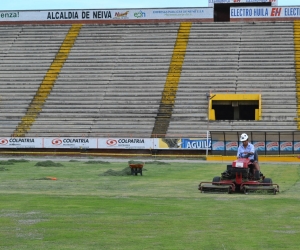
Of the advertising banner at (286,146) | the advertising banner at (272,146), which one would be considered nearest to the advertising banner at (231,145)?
the advertising banner at (272,146)

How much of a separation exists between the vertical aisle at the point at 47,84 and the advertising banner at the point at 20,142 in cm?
184

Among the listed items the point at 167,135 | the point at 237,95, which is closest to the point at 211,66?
the point at 237,95

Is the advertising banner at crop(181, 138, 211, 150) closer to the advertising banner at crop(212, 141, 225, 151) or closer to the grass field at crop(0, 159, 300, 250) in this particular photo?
the advertising banner at crop(212, 141, 225, 151)

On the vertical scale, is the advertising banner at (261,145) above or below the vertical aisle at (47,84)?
below

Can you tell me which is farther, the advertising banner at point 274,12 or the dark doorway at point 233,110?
the advertising banner at point 274,12

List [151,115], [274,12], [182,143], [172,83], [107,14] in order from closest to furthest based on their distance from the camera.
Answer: [182,143], [151,115], [172,83], [274,12], [107,14]

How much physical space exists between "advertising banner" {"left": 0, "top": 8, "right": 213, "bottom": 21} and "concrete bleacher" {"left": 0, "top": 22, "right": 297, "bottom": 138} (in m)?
1.43

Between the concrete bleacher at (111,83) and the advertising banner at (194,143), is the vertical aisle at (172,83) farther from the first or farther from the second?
the advertising banner at (194,143)

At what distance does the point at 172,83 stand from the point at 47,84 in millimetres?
11546

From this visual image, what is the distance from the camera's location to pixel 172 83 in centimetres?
6406

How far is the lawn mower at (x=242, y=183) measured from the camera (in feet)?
70.5

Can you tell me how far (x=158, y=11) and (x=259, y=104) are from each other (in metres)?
21.1

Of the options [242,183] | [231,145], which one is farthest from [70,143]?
[242,183]

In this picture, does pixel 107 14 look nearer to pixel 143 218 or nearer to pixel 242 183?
pixel 242 183
